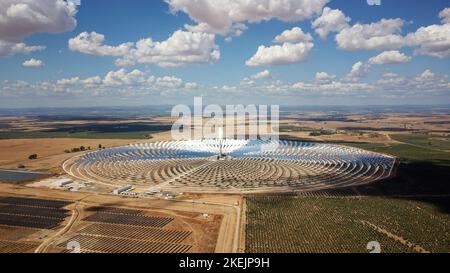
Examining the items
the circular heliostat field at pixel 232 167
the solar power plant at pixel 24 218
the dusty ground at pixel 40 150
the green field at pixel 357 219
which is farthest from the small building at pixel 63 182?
the green field at pixel 357 219

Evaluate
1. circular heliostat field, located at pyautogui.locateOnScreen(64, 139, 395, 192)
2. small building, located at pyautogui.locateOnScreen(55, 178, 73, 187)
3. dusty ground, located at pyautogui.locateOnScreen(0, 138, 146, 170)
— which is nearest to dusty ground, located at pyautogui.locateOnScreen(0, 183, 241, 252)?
small building, located at pyautogui.locateOnScreen(55, 178, 73, 187)

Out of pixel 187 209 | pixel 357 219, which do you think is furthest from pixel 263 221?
pixel 357 219

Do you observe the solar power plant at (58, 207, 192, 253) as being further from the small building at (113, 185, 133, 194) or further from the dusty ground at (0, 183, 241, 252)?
Answer: the small building at (113, 185, 133, 194)

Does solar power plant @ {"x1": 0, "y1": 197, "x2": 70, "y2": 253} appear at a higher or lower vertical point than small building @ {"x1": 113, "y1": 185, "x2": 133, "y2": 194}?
lower

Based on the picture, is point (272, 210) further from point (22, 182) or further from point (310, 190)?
point (22, 182)
